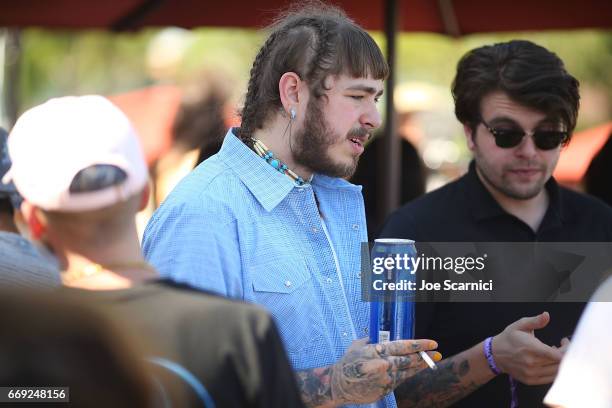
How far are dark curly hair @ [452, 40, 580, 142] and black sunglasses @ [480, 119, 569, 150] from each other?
0.06 metres

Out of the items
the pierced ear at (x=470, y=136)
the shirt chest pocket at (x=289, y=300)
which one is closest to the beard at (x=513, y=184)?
the pierced ear at (x=470, y=136)

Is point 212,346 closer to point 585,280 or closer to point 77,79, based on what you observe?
point 585,280

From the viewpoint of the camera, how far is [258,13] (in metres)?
5.40

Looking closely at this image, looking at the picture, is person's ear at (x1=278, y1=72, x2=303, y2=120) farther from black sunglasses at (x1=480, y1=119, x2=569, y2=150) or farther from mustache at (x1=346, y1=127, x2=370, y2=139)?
black sunglasses at (x1=480, y1=119, x2=569, y2=150)

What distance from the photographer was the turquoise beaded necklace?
2.67 meters

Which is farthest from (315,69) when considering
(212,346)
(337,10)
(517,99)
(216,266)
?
(212,346)

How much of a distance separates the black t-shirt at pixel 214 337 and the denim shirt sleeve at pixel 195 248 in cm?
61

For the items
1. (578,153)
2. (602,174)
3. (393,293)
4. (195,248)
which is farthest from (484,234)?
(578,153)

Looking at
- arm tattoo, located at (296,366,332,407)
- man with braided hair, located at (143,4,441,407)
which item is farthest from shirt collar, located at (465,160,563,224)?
arm tattoo, located at (296,366,332,407)

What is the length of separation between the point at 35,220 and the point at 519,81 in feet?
6.71

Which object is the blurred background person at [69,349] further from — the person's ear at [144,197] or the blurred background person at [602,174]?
the blurred background person at [602,174]

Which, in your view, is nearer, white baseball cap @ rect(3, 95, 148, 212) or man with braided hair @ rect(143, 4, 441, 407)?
white baseball cap @ rect(3, 95, 148, 212)

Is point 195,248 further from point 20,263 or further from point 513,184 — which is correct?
point 513,184

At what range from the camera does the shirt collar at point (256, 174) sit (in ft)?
8.46
